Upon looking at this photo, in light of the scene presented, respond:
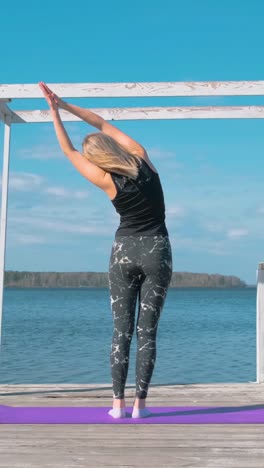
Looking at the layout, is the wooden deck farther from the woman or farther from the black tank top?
the black tank top

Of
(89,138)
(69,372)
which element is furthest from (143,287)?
(69,372)

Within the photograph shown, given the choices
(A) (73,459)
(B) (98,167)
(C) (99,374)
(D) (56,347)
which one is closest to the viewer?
(A) (73,459)

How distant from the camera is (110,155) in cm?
293

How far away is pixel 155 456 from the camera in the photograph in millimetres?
2406

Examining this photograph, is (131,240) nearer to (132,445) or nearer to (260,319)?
(132,445)

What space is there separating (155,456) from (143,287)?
85 cm

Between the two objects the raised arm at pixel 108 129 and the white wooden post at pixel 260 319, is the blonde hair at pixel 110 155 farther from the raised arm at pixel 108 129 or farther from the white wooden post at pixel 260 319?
the white wooden post at pixel 260 319

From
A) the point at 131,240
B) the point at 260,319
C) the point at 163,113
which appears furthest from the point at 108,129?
the point at 260,319

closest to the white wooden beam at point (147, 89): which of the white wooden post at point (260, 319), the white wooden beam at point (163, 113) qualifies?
the white wooden beam at point (163, 113)

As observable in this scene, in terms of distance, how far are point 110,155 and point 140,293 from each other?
2.21 ft

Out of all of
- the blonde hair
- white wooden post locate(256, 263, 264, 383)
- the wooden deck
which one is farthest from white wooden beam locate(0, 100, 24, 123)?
the wooden deck

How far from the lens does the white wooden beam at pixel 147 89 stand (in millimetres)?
3551

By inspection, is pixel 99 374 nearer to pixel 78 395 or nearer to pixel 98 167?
pixel 78 395

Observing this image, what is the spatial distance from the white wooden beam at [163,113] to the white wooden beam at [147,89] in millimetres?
1107
